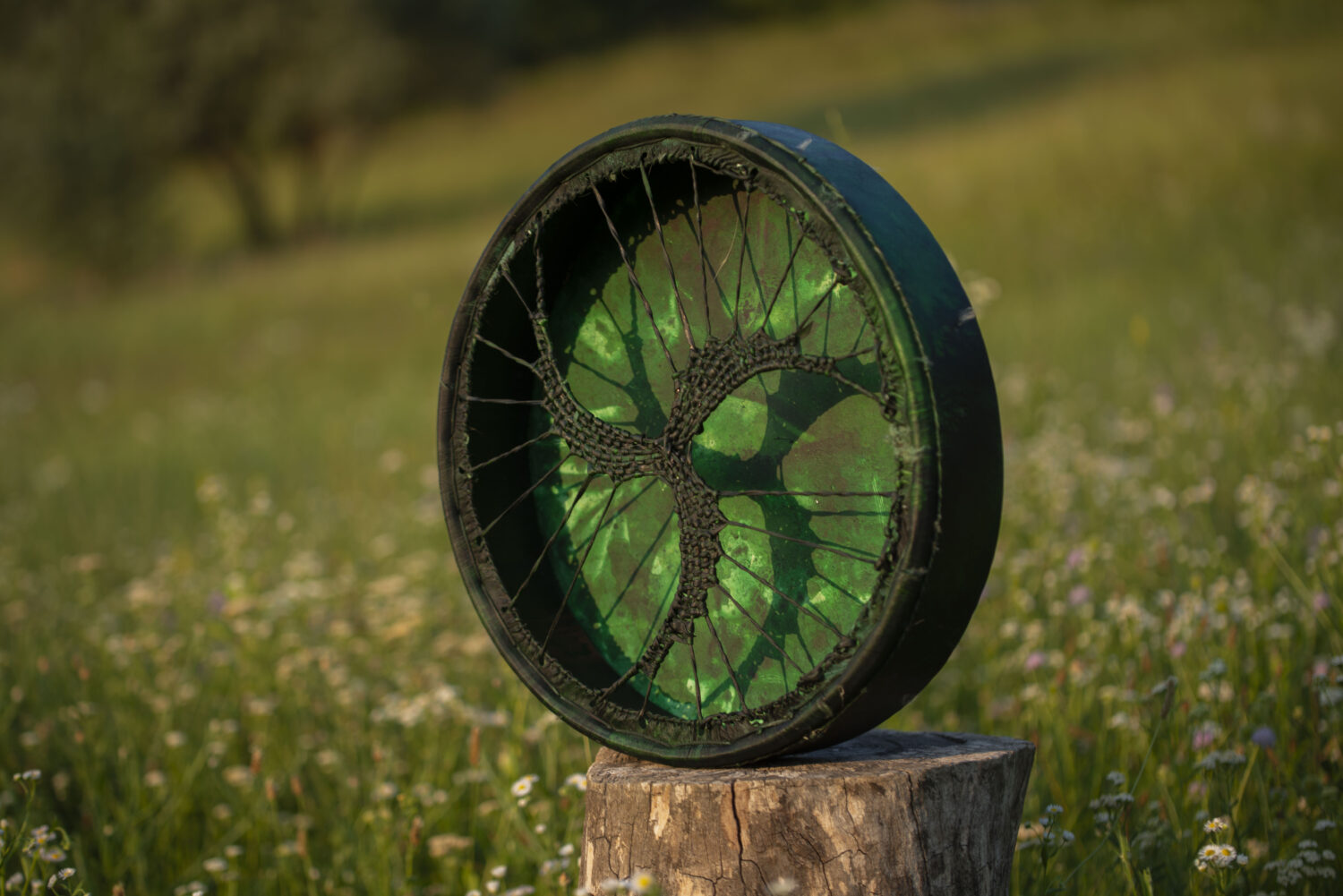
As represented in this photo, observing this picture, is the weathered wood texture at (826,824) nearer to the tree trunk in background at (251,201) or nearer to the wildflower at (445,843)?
the wildflower at (445,843)

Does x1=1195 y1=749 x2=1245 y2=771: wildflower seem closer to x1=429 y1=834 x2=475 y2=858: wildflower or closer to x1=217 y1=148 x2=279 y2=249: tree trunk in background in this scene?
x1=429 y1=834 x2=475 y2=858: wildflower

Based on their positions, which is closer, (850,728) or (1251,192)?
(850,728)

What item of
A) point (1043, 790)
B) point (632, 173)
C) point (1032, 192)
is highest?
point (1032, 192)

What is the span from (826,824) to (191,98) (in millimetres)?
21897

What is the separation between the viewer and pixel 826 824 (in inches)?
62.6

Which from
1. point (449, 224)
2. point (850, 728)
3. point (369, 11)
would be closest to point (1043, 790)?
point (850, 728)

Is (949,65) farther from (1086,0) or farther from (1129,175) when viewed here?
(1129,175)

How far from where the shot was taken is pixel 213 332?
1275 cm

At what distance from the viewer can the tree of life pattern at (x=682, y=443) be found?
1677 mm

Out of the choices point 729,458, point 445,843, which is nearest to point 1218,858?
point 729,458

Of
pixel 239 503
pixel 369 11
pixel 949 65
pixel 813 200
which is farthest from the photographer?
pixel 949 65

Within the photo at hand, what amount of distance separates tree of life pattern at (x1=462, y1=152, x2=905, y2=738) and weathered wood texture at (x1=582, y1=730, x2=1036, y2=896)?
123 millimetres

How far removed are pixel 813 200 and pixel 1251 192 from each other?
9.56 meters

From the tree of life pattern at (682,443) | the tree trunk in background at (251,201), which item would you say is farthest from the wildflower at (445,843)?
the tree trunk in background at (251,201)
